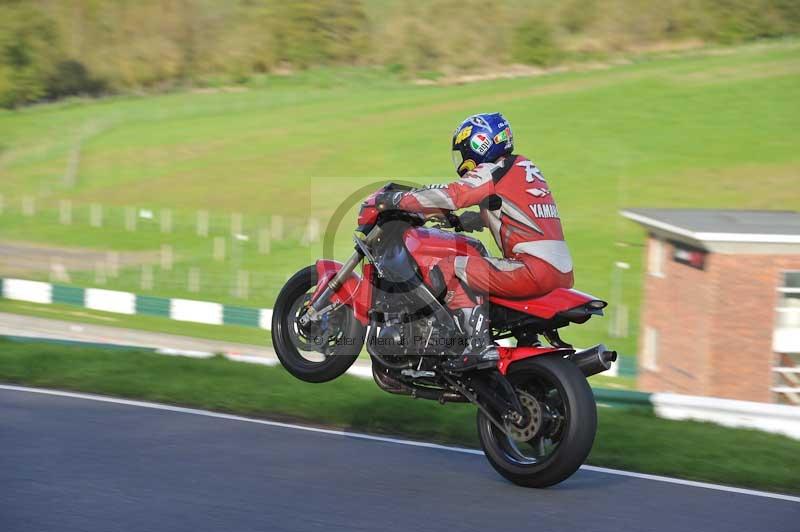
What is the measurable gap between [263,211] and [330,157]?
808 cm

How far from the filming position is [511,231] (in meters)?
6.65

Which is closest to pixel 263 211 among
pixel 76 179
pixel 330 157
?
pixel 330 157

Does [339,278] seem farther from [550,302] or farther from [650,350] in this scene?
[650,350]

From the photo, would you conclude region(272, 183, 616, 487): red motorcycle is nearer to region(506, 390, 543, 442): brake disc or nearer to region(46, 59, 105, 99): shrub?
region(506, 390, 543, 442): brake disc

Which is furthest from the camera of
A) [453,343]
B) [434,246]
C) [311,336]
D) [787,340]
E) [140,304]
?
[140,304]

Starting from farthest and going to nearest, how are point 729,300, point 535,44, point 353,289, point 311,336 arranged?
point 535,44, point 729,300, point 311,336, point 353,289

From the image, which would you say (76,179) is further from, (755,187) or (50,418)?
(50,418)

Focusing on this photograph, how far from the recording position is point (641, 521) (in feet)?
19.0

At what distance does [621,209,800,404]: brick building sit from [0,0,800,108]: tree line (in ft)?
135

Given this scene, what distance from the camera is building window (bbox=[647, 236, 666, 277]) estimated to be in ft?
67.4

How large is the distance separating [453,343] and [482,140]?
1300 mm

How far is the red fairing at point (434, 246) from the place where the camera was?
6.86 m

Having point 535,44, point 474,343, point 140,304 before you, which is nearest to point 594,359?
point 474,343

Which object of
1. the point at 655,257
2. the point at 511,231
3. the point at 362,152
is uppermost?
the point at 362,152
